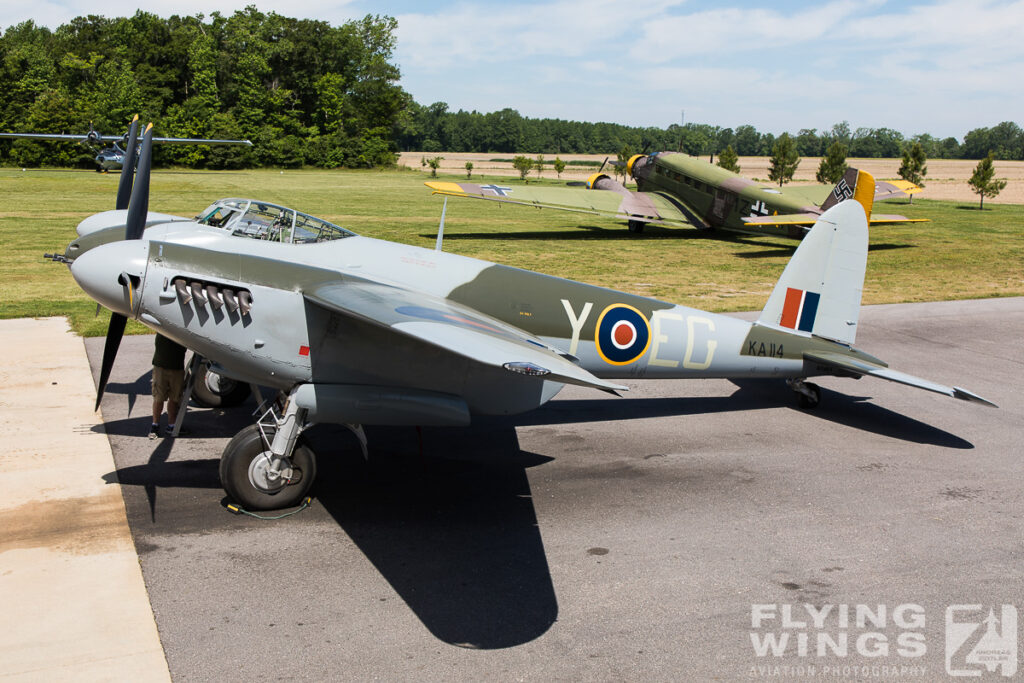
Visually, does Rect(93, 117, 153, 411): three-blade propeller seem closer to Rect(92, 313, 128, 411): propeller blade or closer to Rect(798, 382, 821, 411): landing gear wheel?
Rect(92, 313, 128, 411): propeller blade

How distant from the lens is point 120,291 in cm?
684

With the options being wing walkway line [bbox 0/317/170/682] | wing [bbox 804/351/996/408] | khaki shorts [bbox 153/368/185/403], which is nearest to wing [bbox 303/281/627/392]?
khaki shorts [bbox 153/368/185/403]

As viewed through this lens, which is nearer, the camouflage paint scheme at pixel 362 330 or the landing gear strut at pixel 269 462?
the camouflage paint scheme at pixel 362 330

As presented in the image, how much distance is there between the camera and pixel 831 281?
10.4 meters

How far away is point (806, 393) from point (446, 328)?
267 inches

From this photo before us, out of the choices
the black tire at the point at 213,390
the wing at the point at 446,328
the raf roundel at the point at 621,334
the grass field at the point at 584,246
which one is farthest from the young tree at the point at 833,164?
the wing at the point at 446,328

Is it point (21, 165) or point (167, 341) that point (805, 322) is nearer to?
point (167, 341)

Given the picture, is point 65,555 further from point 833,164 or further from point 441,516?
point 833,164

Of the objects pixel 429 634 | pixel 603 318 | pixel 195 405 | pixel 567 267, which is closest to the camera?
pixel 429 634

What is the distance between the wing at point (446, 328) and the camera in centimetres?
553

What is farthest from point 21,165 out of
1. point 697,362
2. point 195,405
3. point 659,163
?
point 697,362

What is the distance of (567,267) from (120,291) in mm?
16873

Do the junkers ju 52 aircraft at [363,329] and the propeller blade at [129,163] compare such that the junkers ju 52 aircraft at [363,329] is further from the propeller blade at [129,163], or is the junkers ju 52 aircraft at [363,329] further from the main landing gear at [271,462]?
the propeller blade at [129,163]

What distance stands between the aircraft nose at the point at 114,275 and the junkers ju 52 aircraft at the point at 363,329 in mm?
Answer: 16
